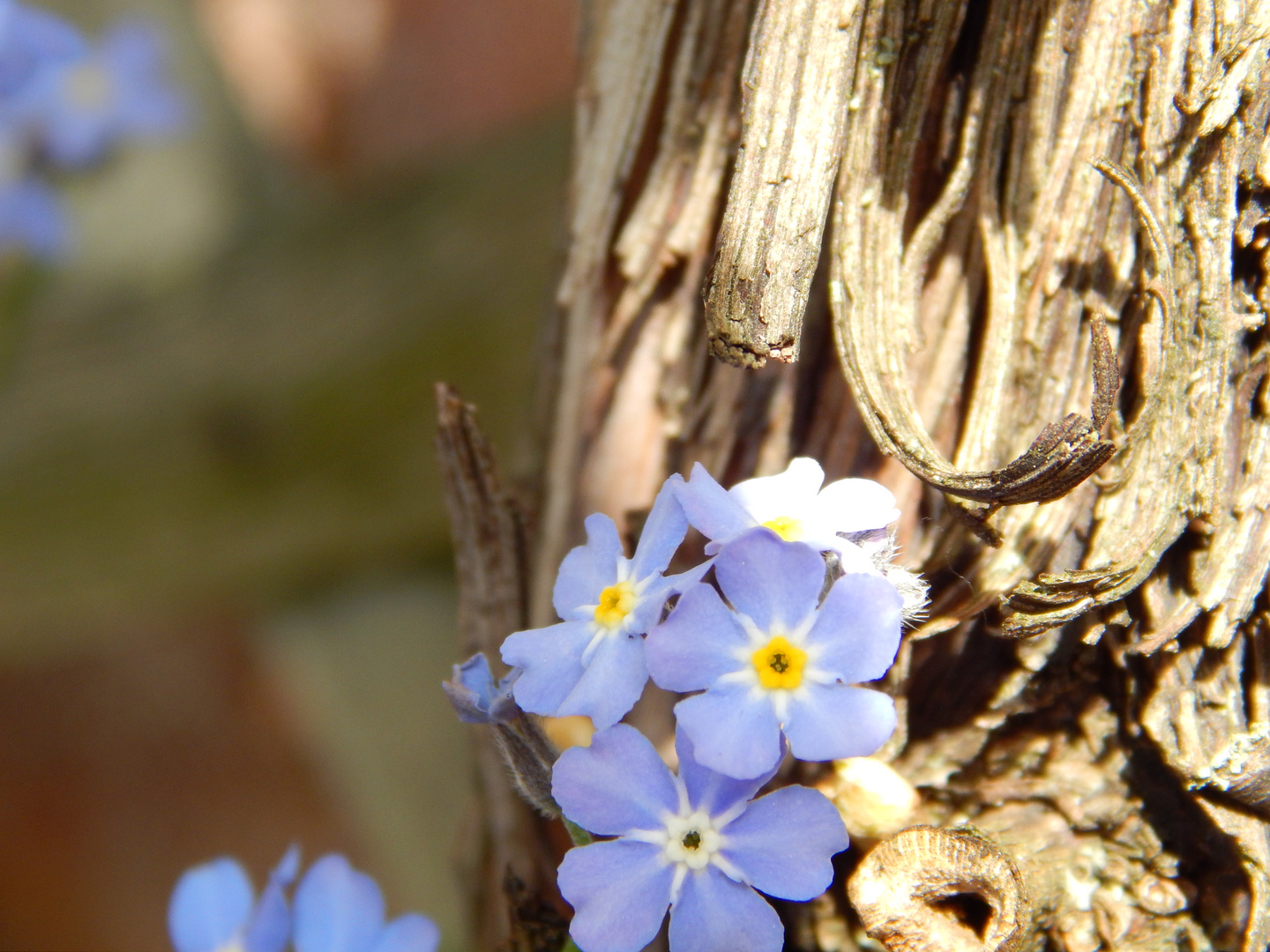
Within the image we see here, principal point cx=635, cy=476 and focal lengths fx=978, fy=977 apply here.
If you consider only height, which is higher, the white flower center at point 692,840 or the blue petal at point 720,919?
the white flower center at point 692,840

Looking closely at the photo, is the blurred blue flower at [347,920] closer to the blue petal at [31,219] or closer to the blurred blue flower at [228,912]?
the blurred blue flower at [228,912]

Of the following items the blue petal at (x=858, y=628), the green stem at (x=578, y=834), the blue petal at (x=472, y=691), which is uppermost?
the blue petal at (x=858, y=628)

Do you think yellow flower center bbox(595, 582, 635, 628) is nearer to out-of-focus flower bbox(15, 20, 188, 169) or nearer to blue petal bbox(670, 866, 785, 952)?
blue petal bbox(670, 866, 785, 952)

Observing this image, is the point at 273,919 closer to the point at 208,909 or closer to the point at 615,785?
the point at 208,909

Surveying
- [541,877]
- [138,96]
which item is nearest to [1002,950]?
[541,877]

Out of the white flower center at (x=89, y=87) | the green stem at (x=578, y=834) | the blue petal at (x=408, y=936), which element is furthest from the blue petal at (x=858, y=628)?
the white flower center at (x=89, y=87)

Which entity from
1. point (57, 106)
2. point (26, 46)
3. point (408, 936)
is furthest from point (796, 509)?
point (57, 106)

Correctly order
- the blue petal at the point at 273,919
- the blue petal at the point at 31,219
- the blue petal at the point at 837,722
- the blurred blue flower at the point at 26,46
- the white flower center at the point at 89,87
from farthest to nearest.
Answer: the white flower center at the point at 89,87, the blue petal at the point at 31,219, the blurred blue flower at the point at 26,46, the blue petal at the point at 273,919, the blue petal at the point at 837,722

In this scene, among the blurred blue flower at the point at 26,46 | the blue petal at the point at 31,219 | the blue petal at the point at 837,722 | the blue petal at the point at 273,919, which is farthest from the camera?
the blue petal at the point at 31,219

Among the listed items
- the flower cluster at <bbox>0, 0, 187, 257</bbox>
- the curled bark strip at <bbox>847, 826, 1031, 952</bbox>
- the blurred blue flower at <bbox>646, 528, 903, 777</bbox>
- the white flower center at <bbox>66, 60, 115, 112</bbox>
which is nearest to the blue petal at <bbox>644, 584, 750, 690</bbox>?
the blurred blue flower at <bbox>646, 528, 903, 777</bbox>
